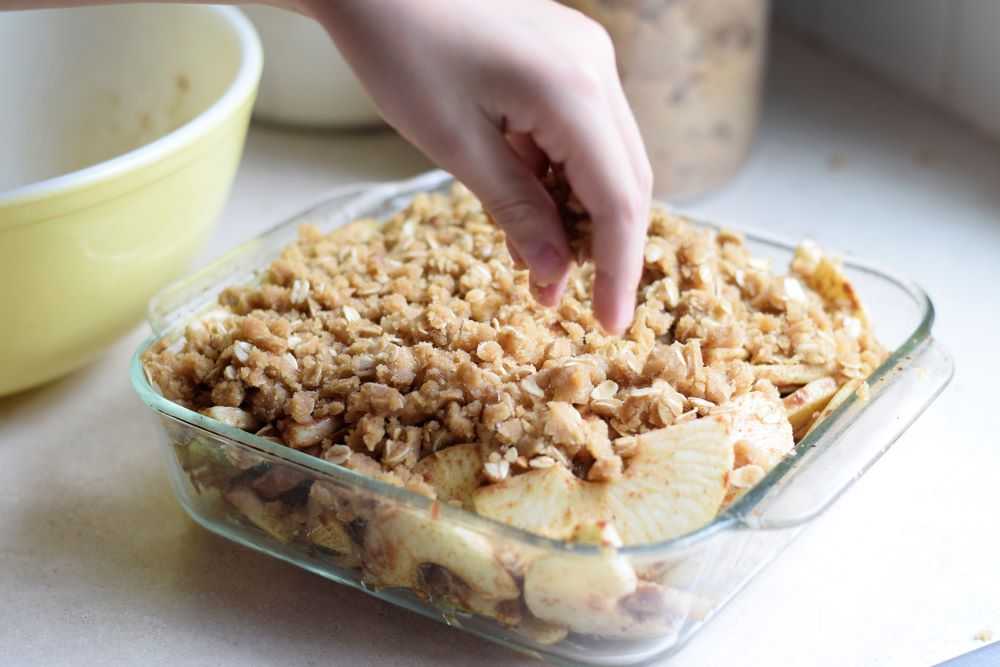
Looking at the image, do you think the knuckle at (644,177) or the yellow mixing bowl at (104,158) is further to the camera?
the yellow mixing bowl at (104,158)

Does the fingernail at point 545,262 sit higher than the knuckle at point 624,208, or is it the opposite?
the knuckle at point 624,208

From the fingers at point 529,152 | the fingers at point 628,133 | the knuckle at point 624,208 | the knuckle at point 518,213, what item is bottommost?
the knuckle at point 518,213

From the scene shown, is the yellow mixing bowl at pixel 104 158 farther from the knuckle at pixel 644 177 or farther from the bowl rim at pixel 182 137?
the knuckle at pixel 644 177

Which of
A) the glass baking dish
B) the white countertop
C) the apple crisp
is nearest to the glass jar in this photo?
the white countertop

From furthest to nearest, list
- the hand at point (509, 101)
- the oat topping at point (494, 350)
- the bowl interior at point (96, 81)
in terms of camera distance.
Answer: the bowl interior at point (96, 81) → the oat topping at point (494, 350) → the hand at point (509, 101)

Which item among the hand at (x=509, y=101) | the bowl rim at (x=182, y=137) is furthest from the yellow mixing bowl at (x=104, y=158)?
the hand at (x=509, y=101)

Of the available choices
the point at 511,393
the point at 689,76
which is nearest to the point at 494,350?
the point at 511,393

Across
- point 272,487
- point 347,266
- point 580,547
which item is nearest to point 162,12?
point 347,266
